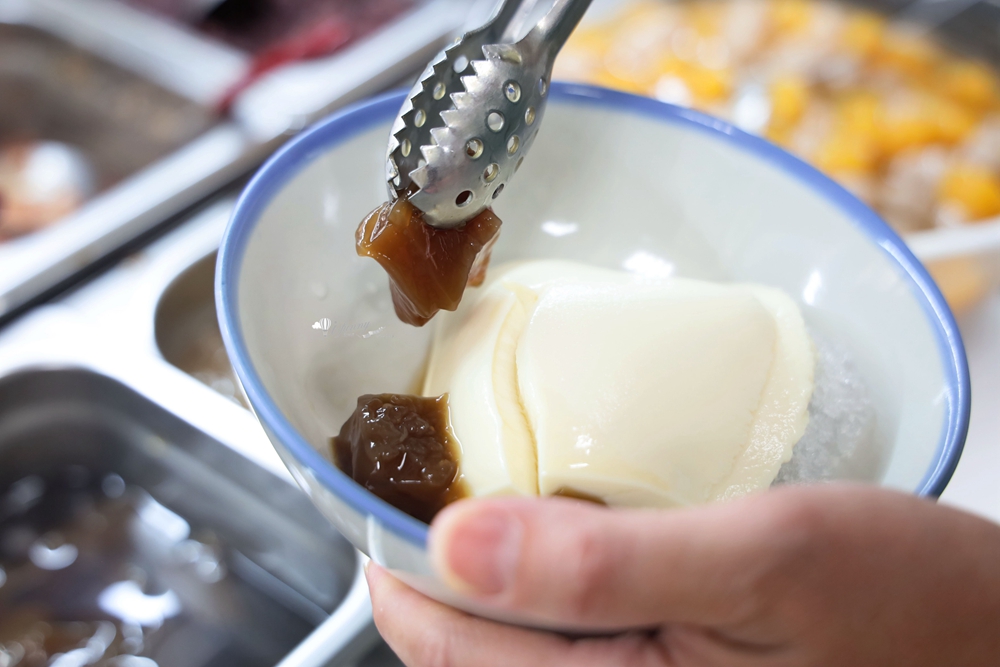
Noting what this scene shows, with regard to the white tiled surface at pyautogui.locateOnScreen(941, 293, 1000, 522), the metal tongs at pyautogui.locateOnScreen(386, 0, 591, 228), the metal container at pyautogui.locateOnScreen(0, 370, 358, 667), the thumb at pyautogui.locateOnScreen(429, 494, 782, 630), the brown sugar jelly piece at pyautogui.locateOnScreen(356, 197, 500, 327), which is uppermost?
the metal tongs at pyautogui.locateOnScreen(386, 0, 591, 228)

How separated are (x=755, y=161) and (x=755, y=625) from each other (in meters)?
0.49

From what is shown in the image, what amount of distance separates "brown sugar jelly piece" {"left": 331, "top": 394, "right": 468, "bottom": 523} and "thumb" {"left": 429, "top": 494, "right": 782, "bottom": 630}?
0.18 m

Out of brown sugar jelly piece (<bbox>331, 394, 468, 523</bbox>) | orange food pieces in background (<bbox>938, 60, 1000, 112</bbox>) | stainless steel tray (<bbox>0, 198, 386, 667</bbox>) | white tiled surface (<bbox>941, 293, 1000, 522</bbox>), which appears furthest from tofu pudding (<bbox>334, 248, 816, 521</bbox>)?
orange food pieces in background (<bbox>938, 60, 1000, 112</bbox>)

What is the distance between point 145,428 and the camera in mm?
1097

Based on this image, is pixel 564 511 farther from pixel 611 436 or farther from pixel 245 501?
pixel 245 501

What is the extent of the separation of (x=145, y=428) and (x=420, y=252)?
0.65m

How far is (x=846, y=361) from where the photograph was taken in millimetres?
751

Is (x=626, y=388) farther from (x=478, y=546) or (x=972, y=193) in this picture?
(x=972, y=193)

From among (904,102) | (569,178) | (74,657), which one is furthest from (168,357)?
(904,102)

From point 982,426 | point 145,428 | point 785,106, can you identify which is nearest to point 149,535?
point 145,428

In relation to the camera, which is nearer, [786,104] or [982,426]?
[982,426]

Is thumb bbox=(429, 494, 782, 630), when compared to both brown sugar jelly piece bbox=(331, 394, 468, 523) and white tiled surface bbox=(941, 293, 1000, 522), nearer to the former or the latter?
brown sugar jelly piece bbox=(331, 394, 468, 523)

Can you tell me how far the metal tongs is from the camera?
2.10 ft

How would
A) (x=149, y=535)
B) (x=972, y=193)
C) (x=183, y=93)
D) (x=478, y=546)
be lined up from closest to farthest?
(x=478, y=546)
(x=149, y=535)
(x=972, y=193)
(x=183, y=93)
